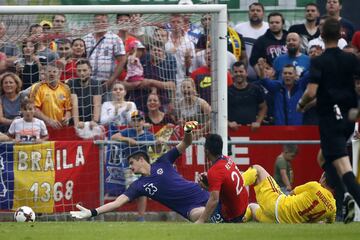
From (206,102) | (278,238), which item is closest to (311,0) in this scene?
(206,102)

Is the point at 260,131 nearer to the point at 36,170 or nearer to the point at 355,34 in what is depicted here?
the point at 355,34

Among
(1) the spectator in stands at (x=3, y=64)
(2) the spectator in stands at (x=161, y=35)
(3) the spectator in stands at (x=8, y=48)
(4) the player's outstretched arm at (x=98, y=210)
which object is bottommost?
(4) the player's outstretched arm at (x=98, y=210)

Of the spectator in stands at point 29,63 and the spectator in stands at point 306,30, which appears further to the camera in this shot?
the spectator in stands at point 306,30

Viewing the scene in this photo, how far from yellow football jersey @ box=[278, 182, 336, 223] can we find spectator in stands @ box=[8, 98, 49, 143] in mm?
3968

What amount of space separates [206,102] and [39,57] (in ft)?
8.18

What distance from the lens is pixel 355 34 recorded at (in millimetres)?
17703

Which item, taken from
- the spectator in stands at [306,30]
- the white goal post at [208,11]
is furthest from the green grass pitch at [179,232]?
the spectator in stands at [306,30]

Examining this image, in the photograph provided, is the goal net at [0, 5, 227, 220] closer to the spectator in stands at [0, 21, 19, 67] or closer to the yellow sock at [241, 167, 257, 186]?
the spectator in stands at [0, 21, 19, 67]

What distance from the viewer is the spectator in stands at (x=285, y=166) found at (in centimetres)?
1656

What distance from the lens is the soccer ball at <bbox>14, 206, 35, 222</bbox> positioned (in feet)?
47.8

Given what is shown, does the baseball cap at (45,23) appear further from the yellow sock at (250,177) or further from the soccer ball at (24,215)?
the yellow sock at (250,177)

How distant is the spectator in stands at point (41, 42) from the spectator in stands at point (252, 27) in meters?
3.57

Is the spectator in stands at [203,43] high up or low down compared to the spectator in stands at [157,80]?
up

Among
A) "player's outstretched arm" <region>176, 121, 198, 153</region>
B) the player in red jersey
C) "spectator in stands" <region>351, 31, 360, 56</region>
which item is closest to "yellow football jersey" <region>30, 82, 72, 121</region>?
"player's outstretched arm" <region>176, 121, 198, 153</region>
